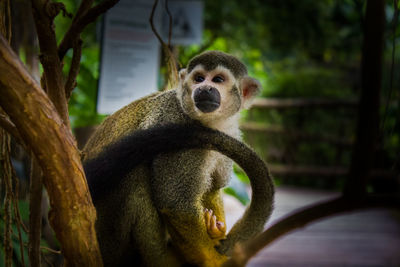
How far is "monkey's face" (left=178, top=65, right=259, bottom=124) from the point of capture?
1.33 m

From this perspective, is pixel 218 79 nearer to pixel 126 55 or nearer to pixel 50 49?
pixel 50 49

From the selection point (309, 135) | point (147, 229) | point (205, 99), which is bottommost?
point (309, 135)

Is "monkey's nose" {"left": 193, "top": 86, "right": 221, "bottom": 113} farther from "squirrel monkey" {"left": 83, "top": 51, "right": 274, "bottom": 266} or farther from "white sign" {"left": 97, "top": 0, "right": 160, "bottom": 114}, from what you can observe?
"white sign" {"left": 97, "top": 0, "right": 160, "bottom": 114}

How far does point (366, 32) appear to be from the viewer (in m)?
0.50

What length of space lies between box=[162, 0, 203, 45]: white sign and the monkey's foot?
142cm

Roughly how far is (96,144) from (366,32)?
1115 mm

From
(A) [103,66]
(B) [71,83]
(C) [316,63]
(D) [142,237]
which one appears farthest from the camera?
(C) [316,63]

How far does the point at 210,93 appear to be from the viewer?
1.33 meters

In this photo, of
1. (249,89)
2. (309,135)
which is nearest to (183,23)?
(249,89)

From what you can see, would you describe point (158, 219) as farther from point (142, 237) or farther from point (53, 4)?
point (53, 4)

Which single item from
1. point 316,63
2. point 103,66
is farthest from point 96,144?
point 316,63

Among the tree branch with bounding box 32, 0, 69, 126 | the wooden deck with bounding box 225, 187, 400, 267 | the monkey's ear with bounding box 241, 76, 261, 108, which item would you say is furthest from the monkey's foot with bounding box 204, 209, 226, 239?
the wooden deck with bounding box 225, 187, 400, 267

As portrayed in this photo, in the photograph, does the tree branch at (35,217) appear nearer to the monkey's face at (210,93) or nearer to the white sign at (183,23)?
the monkey's face at (210,93)

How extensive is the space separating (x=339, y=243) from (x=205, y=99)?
234 cm
